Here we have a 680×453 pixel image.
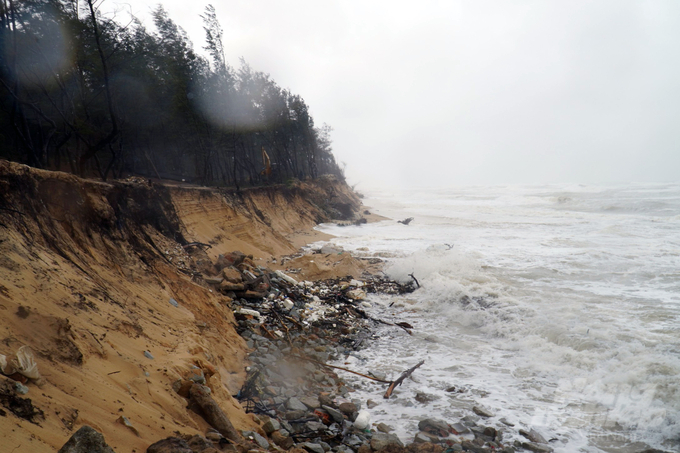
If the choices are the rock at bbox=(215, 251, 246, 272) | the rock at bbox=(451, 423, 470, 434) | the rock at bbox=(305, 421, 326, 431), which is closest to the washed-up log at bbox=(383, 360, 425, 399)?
the rock at bbox=(451, 423, 470, 434)

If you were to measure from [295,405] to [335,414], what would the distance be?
2.14 feet

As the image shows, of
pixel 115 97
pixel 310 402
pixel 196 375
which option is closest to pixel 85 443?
pixel 196 375

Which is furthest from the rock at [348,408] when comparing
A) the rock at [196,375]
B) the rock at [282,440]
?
the rock at [196,375]

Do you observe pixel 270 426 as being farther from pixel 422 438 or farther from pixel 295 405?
pixel 422 438

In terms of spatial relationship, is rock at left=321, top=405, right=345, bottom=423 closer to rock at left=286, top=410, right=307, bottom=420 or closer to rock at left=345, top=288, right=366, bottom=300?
rock at left=286, top=410, right=307, bottom=420

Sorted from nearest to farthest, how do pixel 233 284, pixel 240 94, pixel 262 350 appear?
pixel 262 350, pixel 233 284, pixel 240 94

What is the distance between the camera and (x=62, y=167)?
1956 cm

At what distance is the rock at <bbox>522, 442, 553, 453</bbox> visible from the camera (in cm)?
487

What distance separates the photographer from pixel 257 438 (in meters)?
4.10

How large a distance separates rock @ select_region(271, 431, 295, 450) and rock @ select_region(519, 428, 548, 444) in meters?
3.58

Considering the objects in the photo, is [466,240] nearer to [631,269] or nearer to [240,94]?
[631,269]

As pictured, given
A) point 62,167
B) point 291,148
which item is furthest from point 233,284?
point 291,148

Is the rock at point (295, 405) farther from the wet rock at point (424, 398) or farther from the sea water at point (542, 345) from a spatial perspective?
the wet rock at point (424, 398)

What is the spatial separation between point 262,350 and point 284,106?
32922 mm
